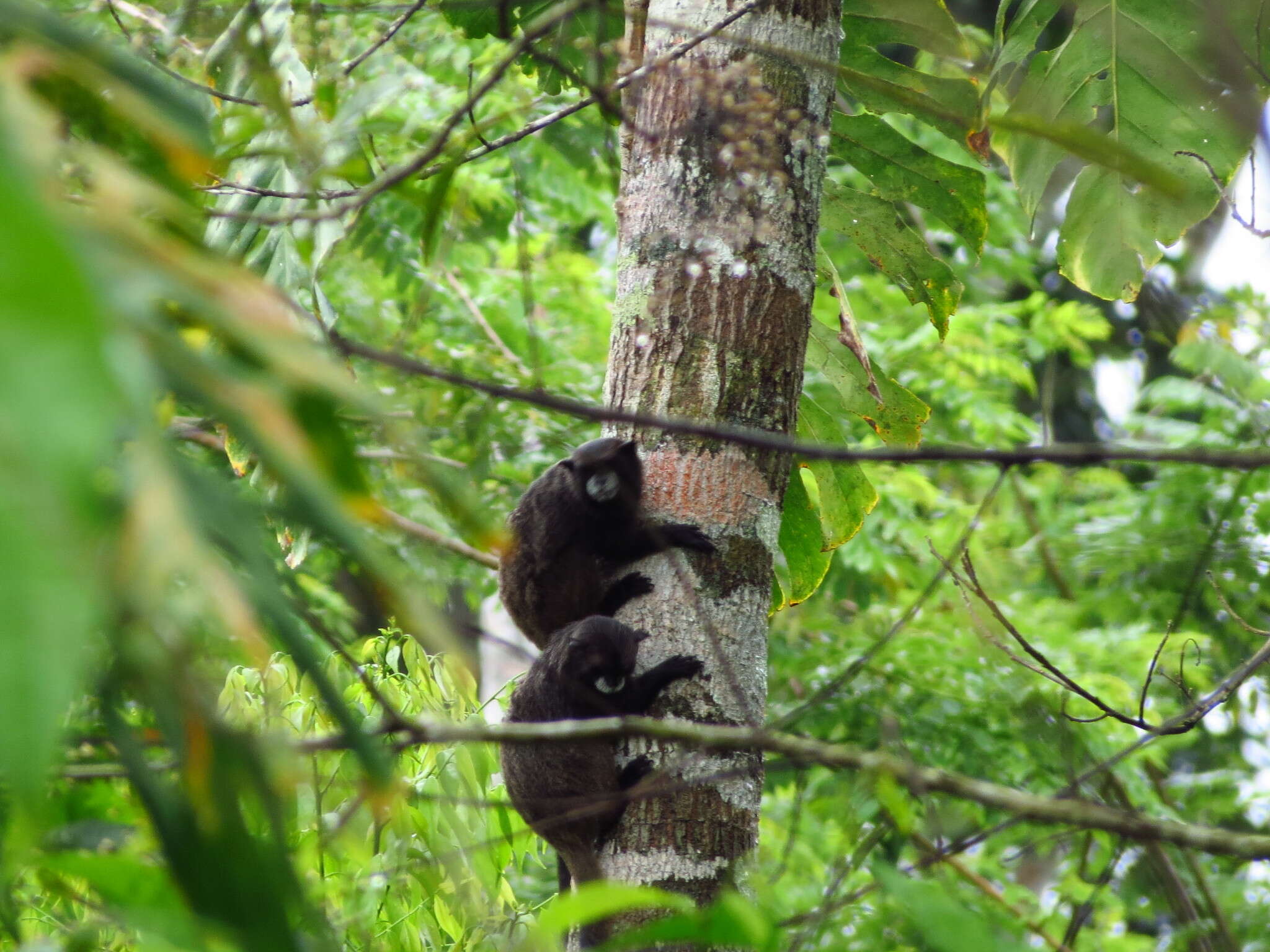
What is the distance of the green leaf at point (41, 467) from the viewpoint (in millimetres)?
608

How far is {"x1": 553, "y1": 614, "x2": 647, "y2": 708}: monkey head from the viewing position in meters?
2.62

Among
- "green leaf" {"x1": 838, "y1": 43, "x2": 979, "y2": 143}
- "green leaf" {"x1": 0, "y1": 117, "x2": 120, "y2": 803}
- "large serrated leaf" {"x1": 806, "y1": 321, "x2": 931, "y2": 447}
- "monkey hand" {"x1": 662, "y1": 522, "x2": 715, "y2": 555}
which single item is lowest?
"monkey hand" {"x1": 662, "y1": 522, "x2": 715, "y2": 555}

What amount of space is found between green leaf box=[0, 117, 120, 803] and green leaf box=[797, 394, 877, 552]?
3.14 m

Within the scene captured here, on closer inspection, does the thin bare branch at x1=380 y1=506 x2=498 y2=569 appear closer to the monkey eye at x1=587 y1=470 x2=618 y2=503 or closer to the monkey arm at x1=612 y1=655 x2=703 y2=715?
the monkey eye at x1=587 y1=470 x2=618 y2=503

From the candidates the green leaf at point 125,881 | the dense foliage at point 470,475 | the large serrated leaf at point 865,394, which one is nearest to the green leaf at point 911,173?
the dense foliage at point 470,475

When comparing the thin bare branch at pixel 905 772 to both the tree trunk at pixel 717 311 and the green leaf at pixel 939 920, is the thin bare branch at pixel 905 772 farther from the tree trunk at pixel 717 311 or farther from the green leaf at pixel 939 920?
the tree trunk at pixel 717 311

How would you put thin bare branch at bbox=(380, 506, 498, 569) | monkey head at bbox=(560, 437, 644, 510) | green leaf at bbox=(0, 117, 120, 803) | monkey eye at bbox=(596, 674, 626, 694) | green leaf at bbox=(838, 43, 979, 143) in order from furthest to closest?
thin bare branch at bbox=(380, 506, 498, 569)
green leaf at bbox=(838, 43, 979, 143)
monkey head at bbox=(560, 437, 644, 510)
monkey eye at bbox=(596, 674, 626, 694)
green leaf at bbox=(0, 117, 120, 803)

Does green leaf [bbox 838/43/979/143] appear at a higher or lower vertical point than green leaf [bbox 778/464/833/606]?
higher

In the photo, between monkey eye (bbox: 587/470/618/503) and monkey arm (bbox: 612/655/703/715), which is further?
monkey eye (bbox: 587/470/618/503)

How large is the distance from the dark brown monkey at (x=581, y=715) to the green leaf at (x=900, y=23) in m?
2.15

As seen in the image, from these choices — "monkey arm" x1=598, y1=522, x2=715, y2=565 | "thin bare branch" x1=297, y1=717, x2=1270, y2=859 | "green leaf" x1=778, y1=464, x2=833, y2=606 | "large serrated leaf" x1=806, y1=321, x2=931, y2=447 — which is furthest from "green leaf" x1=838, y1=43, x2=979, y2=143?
"thin bare branch" x1=297, y1=717, x2=1270, y2=859

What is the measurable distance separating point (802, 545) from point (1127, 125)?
1.80m

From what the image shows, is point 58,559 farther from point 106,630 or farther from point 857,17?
point 857,17

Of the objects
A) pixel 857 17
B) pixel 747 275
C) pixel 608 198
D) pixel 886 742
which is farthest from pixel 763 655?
pixel 608 198
